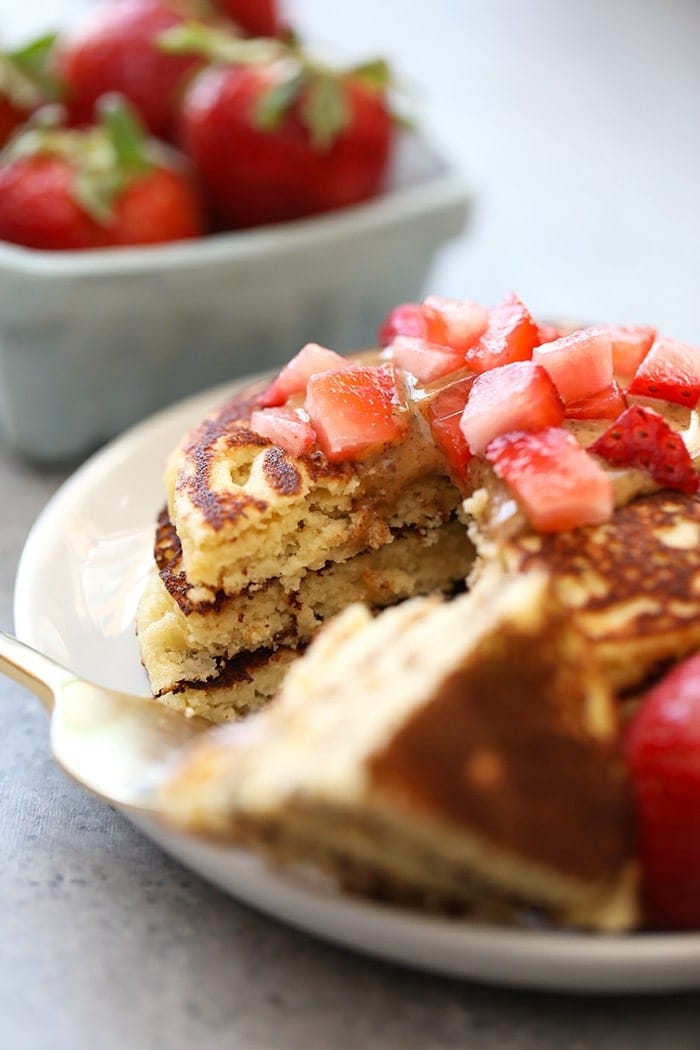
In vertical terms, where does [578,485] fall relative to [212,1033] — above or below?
above

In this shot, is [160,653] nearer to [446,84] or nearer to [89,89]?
[89,89]

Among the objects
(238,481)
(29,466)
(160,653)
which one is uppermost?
(238,481)

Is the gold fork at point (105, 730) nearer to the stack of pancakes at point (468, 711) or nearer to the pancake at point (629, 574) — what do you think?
Result: the stack of pancakes at point (468, 711)

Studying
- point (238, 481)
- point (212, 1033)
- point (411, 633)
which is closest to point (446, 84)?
point (238, 481)

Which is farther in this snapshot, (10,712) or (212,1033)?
(10,712)

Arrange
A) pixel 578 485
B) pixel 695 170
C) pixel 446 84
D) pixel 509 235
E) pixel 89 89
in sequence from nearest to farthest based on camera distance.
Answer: pixel 578 485
pixel 89 89
pixel 509 235
pixel 695 170
pixel 446 84

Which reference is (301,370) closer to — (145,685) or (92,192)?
(145,685)
